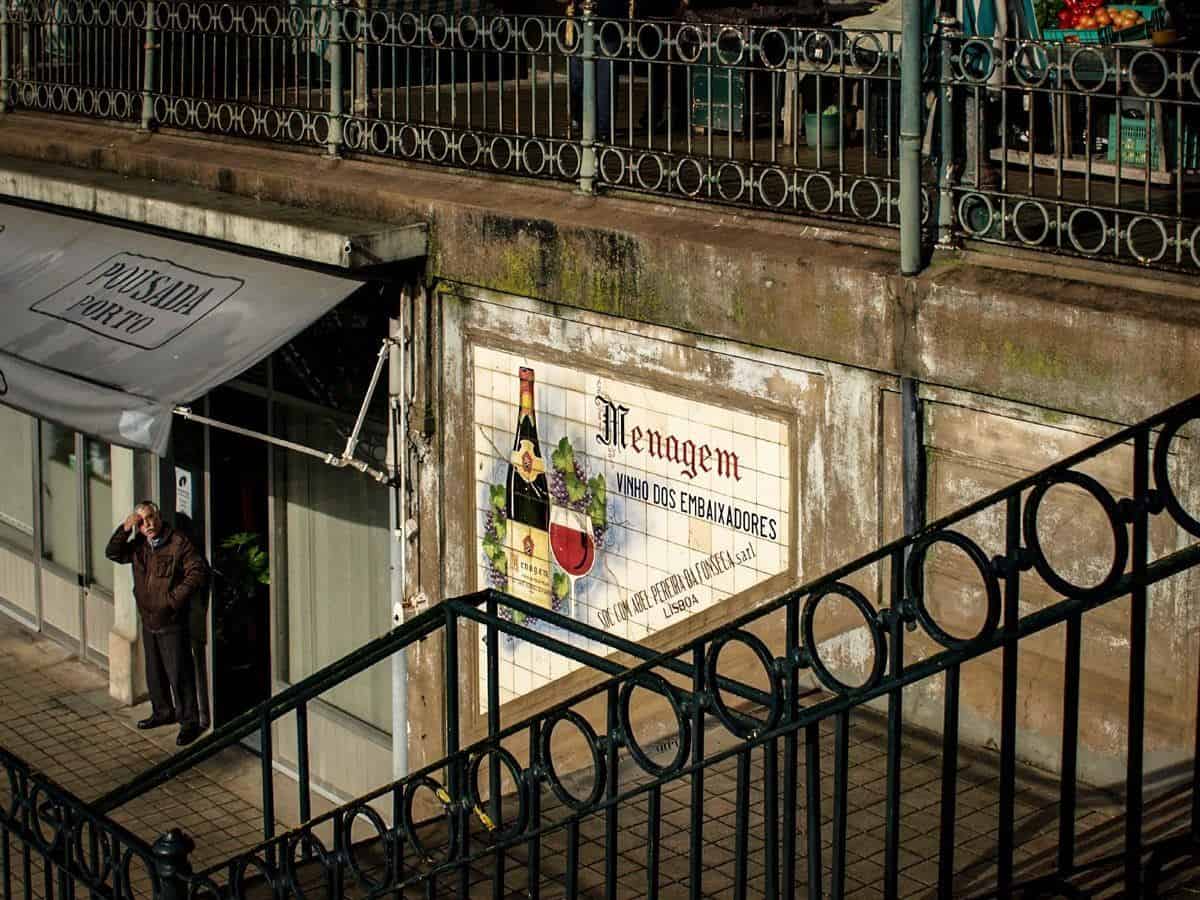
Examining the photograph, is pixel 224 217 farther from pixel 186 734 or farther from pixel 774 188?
pixel 186 734

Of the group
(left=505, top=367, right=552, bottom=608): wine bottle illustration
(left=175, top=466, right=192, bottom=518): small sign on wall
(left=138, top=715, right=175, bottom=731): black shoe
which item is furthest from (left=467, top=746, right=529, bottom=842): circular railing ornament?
(left=138, top=715, right=175, bottom=731): black shoe

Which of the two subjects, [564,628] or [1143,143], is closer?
[564,628]

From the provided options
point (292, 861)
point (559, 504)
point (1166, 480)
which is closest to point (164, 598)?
point (559, 504)

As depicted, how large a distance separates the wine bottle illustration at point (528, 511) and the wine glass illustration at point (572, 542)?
0.05 m

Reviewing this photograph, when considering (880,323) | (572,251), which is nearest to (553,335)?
(572,251)

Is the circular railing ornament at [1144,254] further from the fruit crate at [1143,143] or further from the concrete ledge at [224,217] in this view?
the concrete ledge at [224,217]

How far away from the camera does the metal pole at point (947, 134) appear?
661cm

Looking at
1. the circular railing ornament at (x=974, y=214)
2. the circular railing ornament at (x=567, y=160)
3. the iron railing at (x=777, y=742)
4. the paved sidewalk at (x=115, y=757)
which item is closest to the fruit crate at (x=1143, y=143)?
the circular railing ornament at (x=974, y=214)

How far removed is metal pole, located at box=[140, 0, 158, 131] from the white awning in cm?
66

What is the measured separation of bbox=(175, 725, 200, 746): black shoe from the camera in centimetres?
1120

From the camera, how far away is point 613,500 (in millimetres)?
8039

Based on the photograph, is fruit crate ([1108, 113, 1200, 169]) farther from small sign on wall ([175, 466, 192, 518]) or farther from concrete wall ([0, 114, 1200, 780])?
small sign on wall ([175, 466, 192, 518])

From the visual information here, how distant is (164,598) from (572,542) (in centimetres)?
338

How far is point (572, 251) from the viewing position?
25.7 feet
